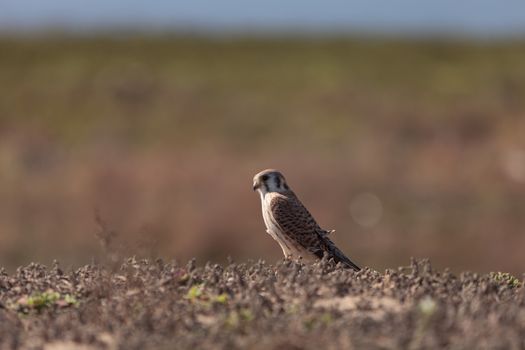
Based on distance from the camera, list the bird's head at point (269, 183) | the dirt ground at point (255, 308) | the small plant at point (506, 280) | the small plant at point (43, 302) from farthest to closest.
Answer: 1. the bird's head at point (269, 183)
2. the small plant at point (506, 280)
3. the small plant at point (43, 302)
4. the dirt ground at point (255, 308)

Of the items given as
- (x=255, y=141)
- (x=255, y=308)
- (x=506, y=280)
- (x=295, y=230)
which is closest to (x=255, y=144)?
(x=255, y=141)

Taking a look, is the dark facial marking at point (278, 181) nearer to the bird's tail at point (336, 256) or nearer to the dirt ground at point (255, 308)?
the bird's tail at point (336, 256)

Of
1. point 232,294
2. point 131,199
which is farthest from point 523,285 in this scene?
point 131,199

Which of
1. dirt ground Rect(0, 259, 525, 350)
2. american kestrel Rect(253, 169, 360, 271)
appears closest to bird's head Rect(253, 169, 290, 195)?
american kestrel Rect(253, 169, 360, 271)

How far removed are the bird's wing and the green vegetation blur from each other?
11.3ft

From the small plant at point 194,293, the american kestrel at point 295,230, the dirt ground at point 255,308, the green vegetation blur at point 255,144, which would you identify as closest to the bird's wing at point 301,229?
the american kestrel at point 295,230

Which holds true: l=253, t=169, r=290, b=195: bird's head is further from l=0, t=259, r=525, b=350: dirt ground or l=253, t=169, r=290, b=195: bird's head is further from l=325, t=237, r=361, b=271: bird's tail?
l=0, t=259, r=525, b=350: dirt ground

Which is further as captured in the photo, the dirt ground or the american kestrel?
the american kestrel

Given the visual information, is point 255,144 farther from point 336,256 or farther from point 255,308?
point 255,308

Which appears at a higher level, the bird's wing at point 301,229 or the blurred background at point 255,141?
the blurred background at point 255,141

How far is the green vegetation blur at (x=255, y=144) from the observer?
95.9 feet

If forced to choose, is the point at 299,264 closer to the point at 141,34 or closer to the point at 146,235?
the point at 146,235

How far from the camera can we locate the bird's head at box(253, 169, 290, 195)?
1214cm

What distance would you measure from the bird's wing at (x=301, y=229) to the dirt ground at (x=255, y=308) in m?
2.07
